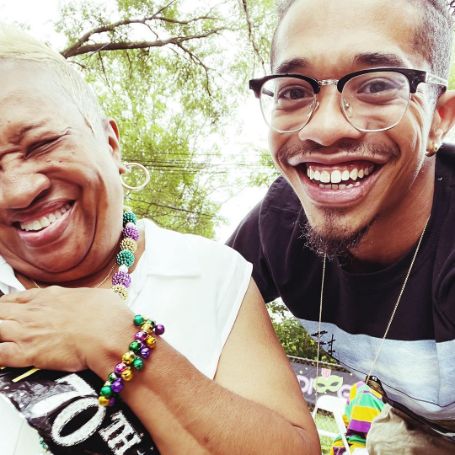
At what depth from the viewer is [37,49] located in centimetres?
148

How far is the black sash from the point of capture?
1.03 metres

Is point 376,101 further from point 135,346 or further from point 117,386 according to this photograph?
point 117,386

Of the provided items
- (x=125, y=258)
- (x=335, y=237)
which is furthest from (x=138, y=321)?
(x=335, y=237)

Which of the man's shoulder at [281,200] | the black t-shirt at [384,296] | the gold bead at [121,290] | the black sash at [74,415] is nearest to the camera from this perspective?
the black sash at [74,415]

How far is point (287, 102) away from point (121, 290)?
3.15 feet

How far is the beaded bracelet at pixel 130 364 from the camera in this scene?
114 cm

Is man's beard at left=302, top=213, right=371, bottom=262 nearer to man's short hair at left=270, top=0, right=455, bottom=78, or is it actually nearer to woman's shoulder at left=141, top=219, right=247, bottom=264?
woman's shoulder at left=141, top=219, right=247, bottom=264

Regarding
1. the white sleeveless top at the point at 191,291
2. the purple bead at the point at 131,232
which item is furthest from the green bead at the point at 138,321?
the purple bead at the point at 131,232

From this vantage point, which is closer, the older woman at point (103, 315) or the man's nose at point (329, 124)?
the older woman at point (103, 315)

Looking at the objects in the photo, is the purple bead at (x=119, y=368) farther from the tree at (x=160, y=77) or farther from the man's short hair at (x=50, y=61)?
the tree at (x=160, y=77)

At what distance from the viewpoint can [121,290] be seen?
1472mm

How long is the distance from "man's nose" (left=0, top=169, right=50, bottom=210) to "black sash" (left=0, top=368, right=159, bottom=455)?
49cm

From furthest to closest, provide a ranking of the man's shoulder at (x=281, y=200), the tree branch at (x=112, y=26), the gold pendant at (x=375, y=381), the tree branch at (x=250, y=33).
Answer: the tree branch at (x=112, y=26) → the tree branch at (x=250, y=33) → the man's shoulder at (x=281, y=200) → the gold pendant at (x=375, y=381)

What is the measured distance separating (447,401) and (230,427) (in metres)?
1.20
